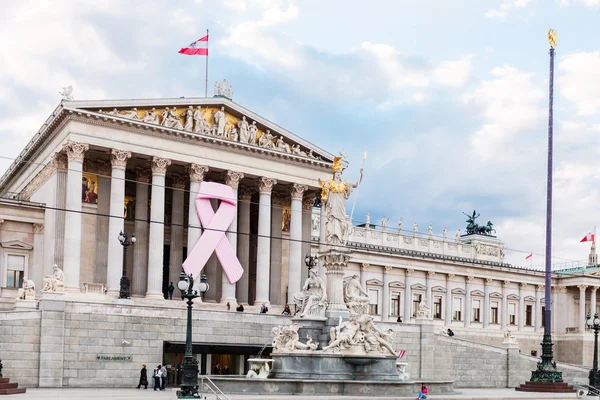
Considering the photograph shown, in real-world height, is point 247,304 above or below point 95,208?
below

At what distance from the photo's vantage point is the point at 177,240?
65.4m

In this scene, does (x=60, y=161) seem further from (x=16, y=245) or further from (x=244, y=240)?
(x=244, y=240)

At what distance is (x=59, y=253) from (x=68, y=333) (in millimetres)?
13151

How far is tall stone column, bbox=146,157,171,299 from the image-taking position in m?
59.0

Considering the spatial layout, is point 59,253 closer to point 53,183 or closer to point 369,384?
point 53,183

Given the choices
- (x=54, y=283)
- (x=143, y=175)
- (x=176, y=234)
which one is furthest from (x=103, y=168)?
(x=54, y=283)

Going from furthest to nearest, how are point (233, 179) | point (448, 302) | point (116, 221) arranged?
1. point (448, 302)
2. point (233, 179)
3. point (116, 221)

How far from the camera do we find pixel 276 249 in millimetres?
70000

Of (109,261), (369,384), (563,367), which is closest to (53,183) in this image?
(109,261)

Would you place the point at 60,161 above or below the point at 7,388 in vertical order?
above

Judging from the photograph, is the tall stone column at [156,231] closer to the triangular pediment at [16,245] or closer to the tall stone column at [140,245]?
the tall stone column at [140,245]

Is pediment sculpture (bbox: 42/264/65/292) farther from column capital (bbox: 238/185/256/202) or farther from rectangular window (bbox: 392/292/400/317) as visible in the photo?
rectangular window (bbox: 392/292/400/317)

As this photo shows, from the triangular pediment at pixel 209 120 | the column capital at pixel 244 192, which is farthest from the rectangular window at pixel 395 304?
the column capital at pixel 244 192

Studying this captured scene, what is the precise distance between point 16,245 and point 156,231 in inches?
405
